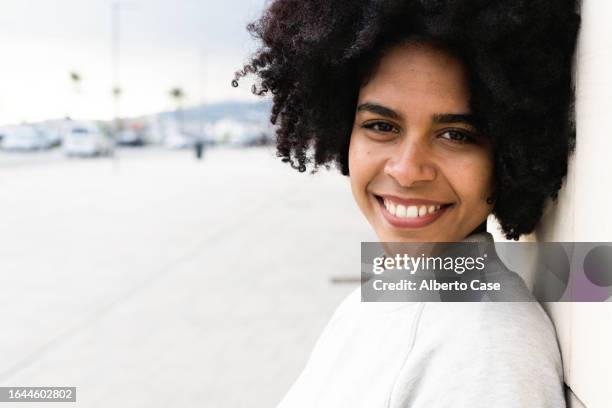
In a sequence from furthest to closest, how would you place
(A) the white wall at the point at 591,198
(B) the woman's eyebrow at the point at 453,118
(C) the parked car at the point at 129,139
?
(C) the parked car at the point at 129,139
(B) the woman's eyebrow at the point at 453,118
(A) the white wall at the point at 591,198

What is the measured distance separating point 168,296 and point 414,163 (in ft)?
20.3

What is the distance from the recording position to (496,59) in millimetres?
1498

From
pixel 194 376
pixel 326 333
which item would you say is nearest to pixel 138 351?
pixel 194 376

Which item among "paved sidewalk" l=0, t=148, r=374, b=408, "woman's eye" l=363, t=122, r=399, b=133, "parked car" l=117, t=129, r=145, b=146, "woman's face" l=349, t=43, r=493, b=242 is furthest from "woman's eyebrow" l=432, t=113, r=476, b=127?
"parked car" l=117, t=129, r=145, b=146

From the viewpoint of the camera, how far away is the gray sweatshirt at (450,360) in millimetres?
1271

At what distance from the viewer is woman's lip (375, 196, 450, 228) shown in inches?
64.4

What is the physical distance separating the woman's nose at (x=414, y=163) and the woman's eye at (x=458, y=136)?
5 centimetres

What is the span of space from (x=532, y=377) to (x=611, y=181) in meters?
0.37

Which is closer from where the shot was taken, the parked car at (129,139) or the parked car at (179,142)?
the parked car at (129,139)

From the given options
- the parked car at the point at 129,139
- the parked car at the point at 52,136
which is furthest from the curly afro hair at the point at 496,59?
the parked car at the point at 129,139

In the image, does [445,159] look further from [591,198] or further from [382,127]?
[591,198]

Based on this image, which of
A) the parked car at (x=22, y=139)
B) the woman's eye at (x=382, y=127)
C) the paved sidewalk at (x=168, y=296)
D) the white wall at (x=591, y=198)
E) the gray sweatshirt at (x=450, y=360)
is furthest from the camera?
the parked car at (x=22, y=139)

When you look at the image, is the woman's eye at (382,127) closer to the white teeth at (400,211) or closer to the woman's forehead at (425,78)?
the woman's forehead at (425,78)

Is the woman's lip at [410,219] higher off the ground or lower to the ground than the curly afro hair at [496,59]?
lower
